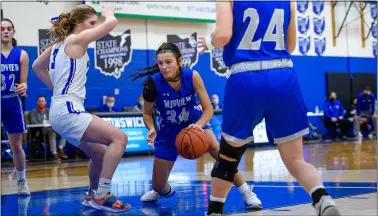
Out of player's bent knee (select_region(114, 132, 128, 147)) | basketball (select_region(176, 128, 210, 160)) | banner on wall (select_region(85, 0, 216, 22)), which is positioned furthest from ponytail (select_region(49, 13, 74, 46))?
banner on wall (select_region(85, 0, 216, 22))

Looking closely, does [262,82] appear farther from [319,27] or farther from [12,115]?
[319,27]

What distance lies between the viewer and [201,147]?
5562 mm

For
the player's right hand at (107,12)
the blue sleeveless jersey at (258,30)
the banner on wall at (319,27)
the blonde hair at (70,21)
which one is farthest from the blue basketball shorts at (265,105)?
the banner on wall at (319,27)

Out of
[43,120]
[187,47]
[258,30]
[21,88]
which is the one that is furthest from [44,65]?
[187,47]

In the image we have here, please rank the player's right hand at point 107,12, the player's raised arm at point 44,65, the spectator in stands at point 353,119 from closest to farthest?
the player's right hand at point 107,12 → the player's raised arm at point 44,65 → the spectator in stands at point 353,119

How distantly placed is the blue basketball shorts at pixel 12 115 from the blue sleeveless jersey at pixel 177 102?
2.20 m

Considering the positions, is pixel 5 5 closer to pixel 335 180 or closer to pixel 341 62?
pixel 335 180

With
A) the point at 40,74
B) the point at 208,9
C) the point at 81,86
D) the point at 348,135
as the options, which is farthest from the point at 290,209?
the point at 348,135

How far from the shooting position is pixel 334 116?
23.8 meters

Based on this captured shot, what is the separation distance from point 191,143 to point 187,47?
16.0 meters

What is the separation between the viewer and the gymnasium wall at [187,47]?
17.9 meters

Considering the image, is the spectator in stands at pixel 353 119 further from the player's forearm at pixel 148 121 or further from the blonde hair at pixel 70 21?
the blonde hair at pixel 70 21

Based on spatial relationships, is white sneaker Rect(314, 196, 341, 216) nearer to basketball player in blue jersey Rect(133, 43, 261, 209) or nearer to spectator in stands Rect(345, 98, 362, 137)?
basketball player in blue jersey Rect(133, 43, 261, 209)

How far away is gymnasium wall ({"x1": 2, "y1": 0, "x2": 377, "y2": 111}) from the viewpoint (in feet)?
58.8
